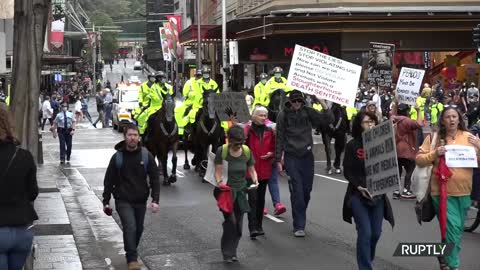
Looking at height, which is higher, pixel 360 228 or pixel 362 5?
pixel 362 5

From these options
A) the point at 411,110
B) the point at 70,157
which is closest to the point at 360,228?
the point at 411,110

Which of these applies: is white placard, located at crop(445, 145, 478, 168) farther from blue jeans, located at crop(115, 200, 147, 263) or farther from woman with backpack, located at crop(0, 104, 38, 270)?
woman with backpack, located at crop(0, 104, 38, 270)

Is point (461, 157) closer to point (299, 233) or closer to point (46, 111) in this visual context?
point (299, 233)

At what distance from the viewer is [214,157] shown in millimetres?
9492

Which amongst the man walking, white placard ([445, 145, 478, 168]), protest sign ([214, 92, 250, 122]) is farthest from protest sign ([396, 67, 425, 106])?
the man walking

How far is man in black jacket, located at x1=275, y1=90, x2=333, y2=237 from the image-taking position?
10844mm

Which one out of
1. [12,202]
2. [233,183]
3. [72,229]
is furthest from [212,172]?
[12,202]

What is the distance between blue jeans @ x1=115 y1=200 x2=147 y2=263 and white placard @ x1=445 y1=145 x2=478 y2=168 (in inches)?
128

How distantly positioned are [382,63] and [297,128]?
51.4 ft

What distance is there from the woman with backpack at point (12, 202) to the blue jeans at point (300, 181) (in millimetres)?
Answer: 5196

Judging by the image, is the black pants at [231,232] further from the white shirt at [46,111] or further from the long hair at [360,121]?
the white shirt at [46,111]

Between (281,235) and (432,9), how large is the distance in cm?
3074

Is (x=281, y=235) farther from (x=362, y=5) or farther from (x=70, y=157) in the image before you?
(x=362, y=5)

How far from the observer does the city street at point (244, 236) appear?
31.0 ft
